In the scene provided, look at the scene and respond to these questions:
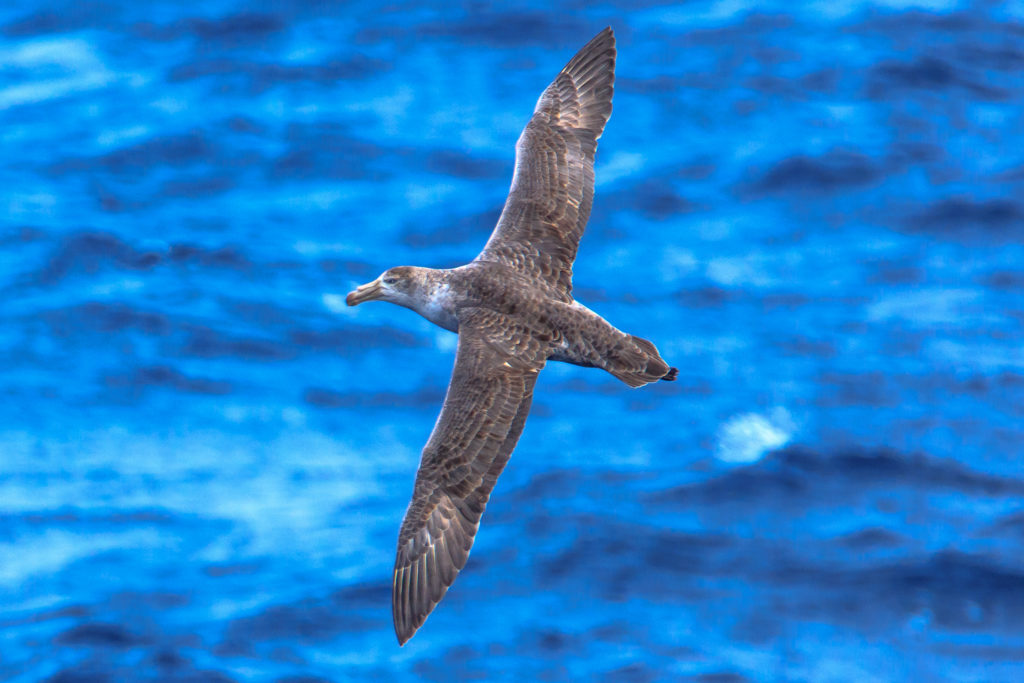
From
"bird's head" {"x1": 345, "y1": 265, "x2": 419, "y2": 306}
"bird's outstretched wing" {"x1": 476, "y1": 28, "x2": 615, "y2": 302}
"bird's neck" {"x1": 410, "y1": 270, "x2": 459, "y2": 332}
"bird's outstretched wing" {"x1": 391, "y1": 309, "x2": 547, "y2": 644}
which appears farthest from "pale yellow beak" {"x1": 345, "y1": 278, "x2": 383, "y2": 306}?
"bird's outstretched wing" {"x1": 391, "y1": 309, "x2": 547, "y2": 644}

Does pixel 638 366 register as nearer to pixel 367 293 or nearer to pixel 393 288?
pixel 393 288

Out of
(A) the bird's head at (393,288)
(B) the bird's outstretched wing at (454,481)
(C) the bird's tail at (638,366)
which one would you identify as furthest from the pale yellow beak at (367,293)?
(C) the bird's tail at (638,366)

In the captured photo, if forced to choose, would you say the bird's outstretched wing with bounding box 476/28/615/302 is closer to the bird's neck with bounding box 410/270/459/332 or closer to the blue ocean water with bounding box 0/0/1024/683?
the bird's neck with bounding box 410/270/459/332

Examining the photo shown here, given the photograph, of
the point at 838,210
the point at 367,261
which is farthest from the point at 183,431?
the point at 838,210

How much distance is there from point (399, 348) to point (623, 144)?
17.5ft

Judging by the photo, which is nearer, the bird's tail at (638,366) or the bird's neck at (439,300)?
the bird's tail at (638,366)

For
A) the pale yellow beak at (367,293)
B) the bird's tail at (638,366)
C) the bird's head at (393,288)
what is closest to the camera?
the bird's tail at (638,366)

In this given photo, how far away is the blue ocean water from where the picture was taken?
51.4ft

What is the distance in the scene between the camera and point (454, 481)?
12.0 metres

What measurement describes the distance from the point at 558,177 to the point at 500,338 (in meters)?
2.44

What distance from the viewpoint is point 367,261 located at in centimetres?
1950

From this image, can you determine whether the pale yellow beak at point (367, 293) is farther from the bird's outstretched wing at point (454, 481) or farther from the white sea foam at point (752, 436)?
the white sea foam at point (752, 436)

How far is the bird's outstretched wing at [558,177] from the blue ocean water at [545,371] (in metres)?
4.06

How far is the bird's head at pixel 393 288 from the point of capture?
13273 millimetres
